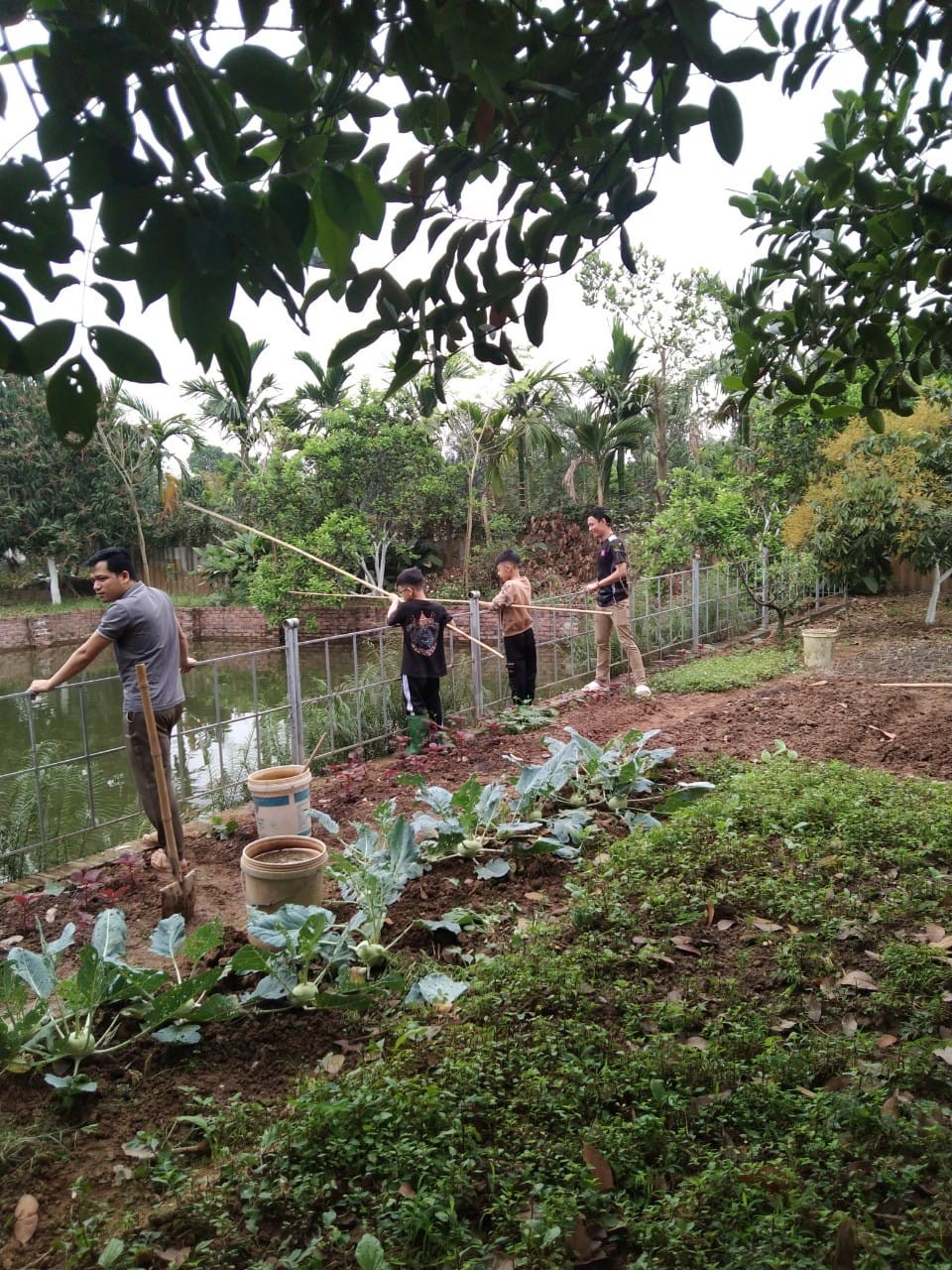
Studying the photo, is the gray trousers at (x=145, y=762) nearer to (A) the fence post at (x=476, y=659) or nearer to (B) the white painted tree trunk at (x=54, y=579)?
(A) the fence post at (x=476, y=659)

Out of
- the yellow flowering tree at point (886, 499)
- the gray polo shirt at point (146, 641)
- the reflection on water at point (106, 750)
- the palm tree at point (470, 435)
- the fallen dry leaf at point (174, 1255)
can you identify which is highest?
the palm tree at point (470, 435)

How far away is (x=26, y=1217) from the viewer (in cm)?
232

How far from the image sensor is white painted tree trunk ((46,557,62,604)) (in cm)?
2520

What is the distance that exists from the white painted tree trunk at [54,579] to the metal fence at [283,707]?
1023cm

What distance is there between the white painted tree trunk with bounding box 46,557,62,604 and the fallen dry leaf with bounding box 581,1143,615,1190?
25.6 metres

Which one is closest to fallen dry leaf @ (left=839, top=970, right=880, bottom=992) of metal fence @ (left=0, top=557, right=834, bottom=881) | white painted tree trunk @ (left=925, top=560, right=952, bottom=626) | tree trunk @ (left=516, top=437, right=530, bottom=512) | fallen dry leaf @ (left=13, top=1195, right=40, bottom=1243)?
fallen dry leaf @ (left=13, top=1195, right=40, bottom=1243)

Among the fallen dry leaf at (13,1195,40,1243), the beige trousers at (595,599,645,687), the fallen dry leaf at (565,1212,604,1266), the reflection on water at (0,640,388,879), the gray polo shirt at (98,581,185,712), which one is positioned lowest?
the reflection on water at (0,640,388,879)

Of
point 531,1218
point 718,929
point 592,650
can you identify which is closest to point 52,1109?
point 531,1218

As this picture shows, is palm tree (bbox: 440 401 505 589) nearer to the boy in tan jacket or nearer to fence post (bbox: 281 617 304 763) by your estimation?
the boy in tan jacket

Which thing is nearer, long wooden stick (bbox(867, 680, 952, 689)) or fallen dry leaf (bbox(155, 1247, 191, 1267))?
fallen dry leaf (bbox(155, 1247, 191, 1267))

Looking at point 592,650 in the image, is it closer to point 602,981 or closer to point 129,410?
point 602,981

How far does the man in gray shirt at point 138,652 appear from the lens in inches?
192

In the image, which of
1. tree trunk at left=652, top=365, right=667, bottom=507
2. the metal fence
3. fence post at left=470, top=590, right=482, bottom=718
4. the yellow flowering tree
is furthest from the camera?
tree trunk at left=652, top=365, right=667, bottom=507

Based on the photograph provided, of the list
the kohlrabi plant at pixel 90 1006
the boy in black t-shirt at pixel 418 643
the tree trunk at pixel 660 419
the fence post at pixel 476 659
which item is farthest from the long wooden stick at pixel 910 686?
the tree trunk at pixel 660 419
